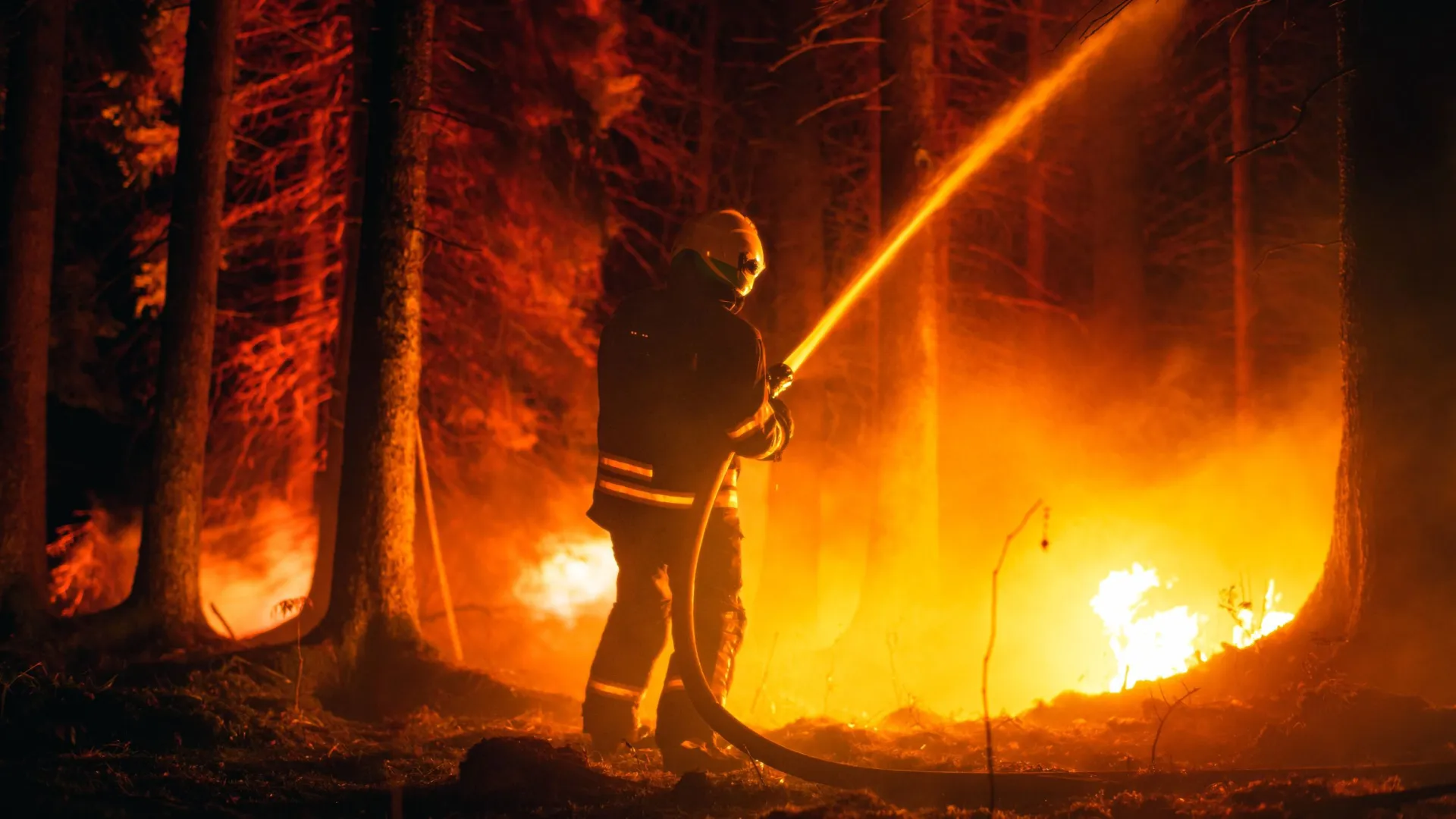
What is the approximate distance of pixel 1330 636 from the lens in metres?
5.67

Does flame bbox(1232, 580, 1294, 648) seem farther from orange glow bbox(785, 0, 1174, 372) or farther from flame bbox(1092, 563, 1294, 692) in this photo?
orange glow bbox(785, 0, 1174, 372)

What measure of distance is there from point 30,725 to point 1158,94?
54.5 ft

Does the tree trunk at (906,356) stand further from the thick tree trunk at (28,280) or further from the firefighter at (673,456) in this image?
the thick tree trunk at (28,280)

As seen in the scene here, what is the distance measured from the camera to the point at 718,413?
19.0ft

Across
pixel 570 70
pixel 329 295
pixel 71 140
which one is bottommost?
pixel 329 295

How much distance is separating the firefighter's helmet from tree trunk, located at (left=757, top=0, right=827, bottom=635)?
223 inches

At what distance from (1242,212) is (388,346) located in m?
14.5

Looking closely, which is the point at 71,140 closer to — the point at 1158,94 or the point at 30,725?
the point at 30,725

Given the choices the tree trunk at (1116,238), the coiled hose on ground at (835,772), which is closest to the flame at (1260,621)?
the coiled hose on ground at (835,772)

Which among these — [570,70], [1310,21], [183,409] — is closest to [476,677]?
[183,409]

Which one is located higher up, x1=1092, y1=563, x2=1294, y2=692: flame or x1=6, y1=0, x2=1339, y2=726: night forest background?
x1=6, y1=0, x2=1339, y2=726: night forest background

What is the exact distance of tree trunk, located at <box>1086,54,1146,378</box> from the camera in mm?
15281

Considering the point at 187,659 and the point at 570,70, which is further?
the point at 570,70

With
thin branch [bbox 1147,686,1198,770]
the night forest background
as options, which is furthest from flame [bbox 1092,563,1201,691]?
the night forest background
